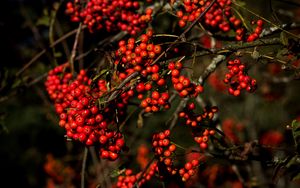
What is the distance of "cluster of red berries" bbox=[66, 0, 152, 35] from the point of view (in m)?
2.79

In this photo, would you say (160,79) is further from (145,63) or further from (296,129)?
(296,129)

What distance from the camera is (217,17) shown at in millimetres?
2574

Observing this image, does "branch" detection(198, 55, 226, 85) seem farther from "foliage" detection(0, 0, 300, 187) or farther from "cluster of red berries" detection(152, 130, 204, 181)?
"cluster of red berries" detection(152, 130, 204, 181)

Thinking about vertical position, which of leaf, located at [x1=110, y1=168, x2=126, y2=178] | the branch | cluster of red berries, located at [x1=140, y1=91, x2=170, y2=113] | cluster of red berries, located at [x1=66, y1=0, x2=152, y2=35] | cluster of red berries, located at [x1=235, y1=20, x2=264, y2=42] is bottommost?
leaf, located at [x1=110, y1=168, x2=126, y2=178]

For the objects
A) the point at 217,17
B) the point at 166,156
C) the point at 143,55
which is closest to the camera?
the point at 143,55

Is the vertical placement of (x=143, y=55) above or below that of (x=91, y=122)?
above

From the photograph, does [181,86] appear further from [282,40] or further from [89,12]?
[89,12]

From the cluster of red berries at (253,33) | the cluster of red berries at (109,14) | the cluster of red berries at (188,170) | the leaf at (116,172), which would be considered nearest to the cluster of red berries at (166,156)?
the cluster of red berries at (188,170)

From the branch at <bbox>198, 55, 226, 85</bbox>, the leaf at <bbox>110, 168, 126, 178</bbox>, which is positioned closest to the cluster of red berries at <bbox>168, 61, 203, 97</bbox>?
the branch at <bbox>198, 55, 226, 85</bbox>

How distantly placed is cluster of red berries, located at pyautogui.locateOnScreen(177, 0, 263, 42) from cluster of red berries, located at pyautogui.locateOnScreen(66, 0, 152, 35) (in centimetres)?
46

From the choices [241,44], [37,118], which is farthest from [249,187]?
[37,118]

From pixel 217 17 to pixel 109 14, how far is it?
36.2 inches

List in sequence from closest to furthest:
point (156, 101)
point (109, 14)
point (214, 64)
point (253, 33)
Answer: point (156, 101) → point (253, 33) → point (214, 64) → point (109, 14)

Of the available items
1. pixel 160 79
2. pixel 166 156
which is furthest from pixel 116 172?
pixel 160 79
